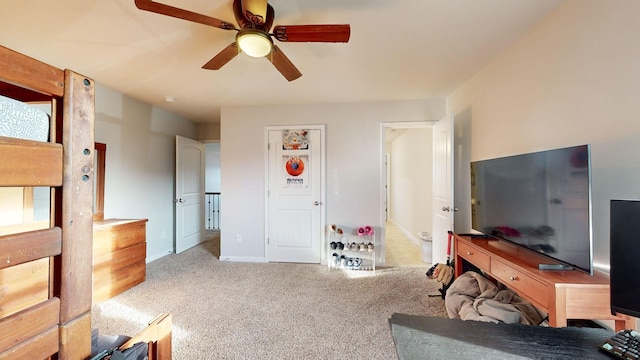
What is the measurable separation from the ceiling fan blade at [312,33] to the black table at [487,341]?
1.49 meters

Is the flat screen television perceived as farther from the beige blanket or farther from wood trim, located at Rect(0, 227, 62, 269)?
wood trim, located at Rect(0, 227, 62, 269)

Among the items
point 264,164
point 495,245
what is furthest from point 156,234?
point 495,245

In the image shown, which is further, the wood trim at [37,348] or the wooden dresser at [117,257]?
the wooden dresser at [117,257]

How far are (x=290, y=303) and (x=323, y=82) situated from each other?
235cm

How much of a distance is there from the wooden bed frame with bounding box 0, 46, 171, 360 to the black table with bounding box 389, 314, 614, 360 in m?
0.98

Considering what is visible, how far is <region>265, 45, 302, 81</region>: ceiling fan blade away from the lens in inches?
70.1

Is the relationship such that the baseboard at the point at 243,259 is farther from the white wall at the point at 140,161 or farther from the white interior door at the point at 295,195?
the white wall at the point at 140,161

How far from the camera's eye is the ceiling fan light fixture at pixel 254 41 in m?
Answer: 1.51

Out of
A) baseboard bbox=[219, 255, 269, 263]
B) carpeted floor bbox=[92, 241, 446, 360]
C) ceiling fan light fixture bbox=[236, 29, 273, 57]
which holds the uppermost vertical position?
ceiling fan light fixture bbox=[236, 29, 273, 57]

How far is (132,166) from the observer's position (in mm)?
3391

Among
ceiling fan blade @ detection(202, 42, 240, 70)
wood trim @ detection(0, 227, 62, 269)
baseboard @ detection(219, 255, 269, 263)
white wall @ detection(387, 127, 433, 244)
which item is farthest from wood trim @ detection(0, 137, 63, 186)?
white wall @ detection(387, 127, 433, 244)

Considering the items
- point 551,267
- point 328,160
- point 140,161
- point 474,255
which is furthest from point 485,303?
point 140,161

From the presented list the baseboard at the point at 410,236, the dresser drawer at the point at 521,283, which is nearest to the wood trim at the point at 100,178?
the dresser drawer at the point at 521,283

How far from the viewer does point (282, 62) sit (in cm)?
191
